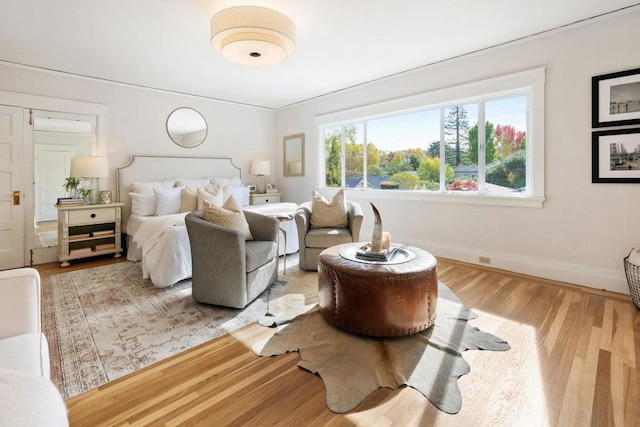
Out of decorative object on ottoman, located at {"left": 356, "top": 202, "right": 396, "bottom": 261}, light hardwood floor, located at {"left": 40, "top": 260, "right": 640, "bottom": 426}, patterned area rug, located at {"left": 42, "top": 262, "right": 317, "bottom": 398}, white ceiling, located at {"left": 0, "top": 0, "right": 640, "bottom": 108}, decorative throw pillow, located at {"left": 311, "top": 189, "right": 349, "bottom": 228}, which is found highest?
white ceiling, located at {"left": 0, "top": 0, "right": 640, "bottom": 108}

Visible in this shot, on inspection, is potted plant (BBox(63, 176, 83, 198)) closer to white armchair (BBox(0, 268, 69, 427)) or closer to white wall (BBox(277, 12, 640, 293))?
white armchair (BBox(0, 268, 69, 427))

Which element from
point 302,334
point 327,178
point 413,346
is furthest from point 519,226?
point 327,178

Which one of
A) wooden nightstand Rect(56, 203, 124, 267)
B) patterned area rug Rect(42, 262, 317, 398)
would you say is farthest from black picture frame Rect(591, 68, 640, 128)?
wooden nightstand Rect(56, 203, 124, 267)

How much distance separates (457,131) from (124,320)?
13.6ft

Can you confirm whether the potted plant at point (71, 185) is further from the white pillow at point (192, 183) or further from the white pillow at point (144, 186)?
the white pillow at point (192, 183)

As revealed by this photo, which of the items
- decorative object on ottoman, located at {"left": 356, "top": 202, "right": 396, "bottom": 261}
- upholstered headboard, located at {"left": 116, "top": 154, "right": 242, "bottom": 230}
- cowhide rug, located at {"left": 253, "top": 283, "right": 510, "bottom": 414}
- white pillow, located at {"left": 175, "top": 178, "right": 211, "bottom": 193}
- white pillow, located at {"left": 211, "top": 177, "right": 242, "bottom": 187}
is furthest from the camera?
white pillow, located at {"left": 211, "top": 177, "right": 242, "bottom": 187}

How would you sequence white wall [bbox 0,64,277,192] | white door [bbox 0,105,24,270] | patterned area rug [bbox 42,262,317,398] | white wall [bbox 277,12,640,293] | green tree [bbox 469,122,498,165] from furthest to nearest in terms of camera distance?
white wall [bbox 0,64,277,192] → white door [bbox 0,105,24,270] → green tree [bbox 469,122,498,165] → white wall [bbox 277,12,640,293] → patterned area rug [bbox 42,262,317,398]

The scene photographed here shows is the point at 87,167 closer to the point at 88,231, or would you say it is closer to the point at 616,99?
the point at 88,231

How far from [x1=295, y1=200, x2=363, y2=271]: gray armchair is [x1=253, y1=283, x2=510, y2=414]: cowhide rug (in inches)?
45.9

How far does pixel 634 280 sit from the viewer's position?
2.63m

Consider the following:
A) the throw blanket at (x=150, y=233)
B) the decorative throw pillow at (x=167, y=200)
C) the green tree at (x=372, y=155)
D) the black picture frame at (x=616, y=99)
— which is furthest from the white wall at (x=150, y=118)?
the black picture frame at (x=616, y=99)

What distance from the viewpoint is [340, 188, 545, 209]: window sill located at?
3.51 metres

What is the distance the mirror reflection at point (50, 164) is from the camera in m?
4.21

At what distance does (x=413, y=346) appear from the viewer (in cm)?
209
